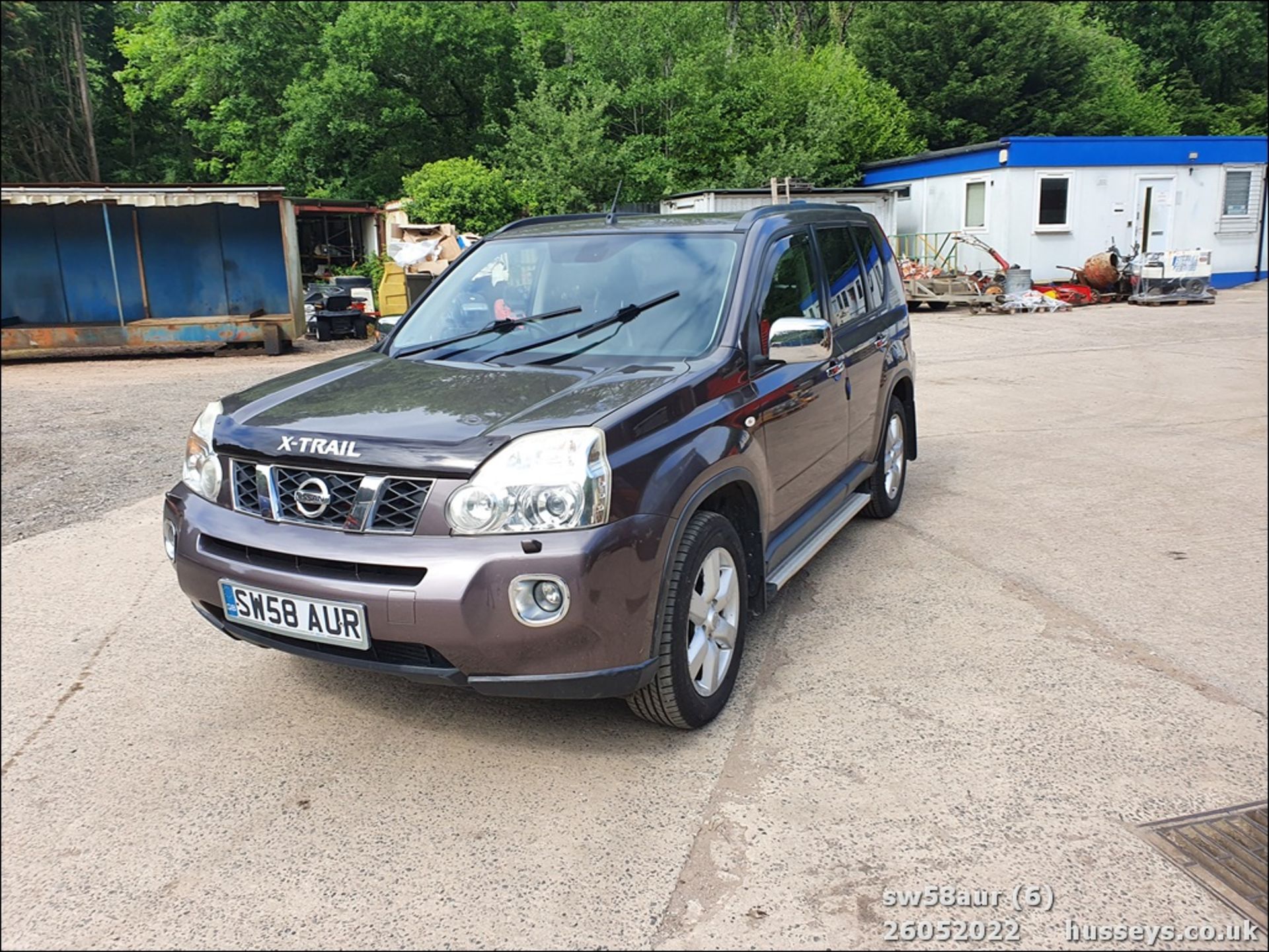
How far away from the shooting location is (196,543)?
3.29 m

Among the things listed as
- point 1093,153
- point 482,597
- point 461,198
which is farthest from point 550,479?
point 1093,153

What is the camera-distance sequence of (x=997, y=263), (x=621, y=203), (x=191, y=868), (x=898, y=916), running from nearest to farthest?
(x=898, y=916), (x=191, y=868), (x=997, y=263), (x=621, y=203)

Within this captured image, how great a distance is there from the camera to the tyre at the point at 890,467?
19.1 feet

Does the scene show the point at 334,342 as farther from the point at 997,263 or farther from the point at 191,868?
the point at 191,868

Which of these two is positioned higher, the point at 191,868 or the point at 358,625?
the point at 358,625

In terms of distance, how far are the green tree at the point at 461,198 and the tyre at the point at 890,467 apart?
18307 millimetres

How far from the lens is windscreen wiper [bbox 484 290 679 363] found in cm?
409

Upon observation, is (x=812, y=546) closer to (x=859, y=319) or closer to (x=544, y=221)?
(x=859, y=319)

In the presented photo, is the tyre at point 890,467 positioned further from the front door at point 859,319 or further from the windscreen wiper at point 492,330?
the windscreen wiper at point 492,330

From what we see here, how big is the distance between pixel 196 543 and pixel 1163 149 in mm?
25781

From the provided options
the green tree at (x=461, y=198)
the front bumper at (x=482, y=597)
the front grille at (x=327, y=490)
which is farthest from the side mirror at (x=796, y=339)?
the green tree at (x=461, y=198)

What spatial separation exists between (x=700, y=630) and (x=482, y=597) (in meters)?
0.92

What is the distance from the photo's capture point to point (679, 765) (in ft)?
10.7

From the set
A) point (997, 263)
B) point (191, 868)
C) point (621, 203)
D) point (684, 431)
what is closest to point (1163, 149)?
point (997, 263)
